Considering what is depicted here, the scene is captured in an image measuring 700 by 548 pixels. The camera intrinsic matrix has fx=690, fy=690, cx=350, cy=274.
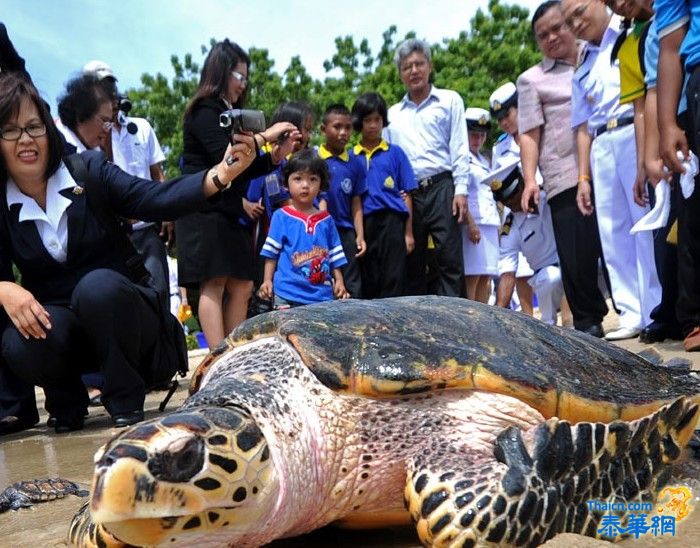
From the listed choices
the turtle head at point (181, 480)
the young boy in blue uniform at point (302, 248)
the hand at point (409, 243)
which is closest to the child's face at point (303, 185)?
the young boy in blue uniform at point (302, 248)

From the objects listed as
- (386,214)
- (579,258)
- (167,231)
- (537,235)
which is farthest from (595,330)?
(167,231)

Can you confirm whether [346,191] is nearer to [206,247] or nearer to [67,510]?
[206,247]

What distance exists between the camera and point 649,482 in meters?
1.53

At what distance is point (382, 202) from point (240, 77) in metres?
1.48

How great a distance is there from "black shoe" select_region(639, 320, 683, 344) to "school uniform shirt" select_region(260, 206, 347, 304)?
74.4 inches

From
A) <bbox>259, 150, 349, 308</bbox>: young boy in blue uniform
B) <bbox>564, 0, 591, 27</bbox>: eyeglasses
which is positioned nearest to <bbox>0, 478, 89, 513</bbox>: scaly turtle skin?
<bbox>259, 150, 349, 308</bbox>: young boy in blue uniform

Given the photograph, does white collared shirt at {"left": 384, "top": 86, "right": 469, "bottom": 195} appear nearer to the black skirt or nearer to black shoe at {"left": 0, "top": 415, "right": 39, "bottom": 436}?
the black skirt

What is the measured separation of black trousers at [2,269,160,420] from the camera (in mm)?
2844

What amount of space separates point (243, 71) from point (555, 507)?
3456 millimetres

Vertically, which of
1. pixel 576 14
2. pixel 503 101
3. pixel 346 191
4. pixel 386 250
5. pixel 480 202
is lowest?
pixel 386 250

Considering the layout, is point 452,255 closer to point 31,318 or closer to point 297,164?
point 297,164

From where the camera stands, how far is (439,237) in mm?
5352

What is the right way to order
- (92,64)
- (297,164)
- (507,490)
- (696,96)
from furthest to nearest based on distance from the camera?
1. (92,64)
2. (297,164)
3. (696,96)
4. (507,490)

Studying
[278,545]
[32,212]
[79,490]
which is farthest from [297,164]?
[278,545]
